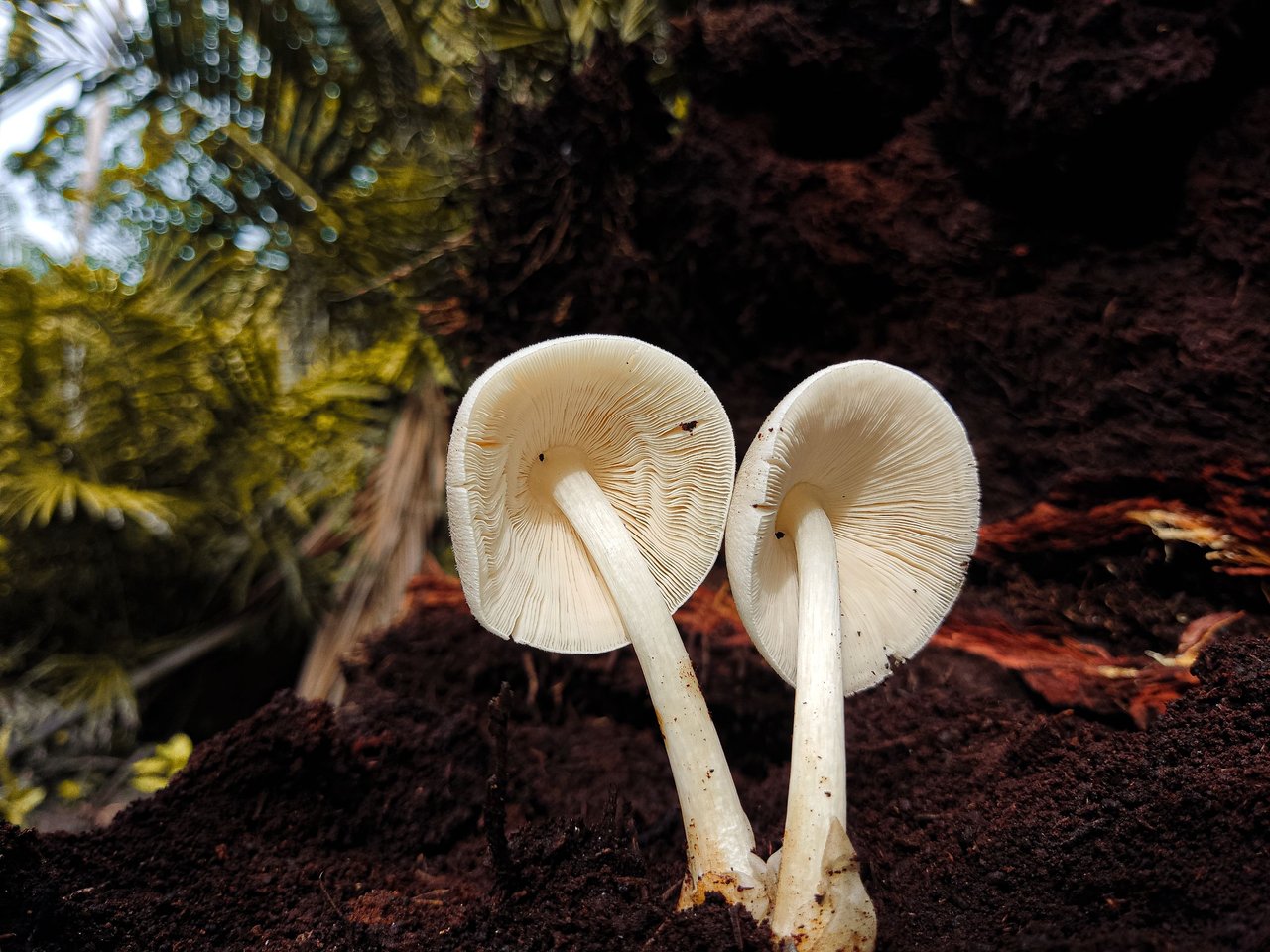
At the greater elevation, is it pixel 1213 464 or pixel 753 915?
pixel 1213 464

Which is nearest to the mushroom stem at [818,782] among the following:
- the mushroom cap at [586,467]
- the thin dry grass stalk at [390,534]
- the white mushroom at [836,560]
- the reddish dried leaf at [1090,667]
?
the white mushroom at [836,560]

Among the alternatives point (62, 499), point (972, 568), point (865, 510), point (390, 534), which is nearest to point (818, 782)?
point (865, 510)

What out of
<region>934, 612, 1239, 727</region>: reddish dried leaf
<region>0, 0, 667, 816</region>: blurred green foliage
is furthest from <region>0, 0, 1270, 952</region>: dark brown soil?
<region>0, 0, 667, 816</region>: blurred green foliage

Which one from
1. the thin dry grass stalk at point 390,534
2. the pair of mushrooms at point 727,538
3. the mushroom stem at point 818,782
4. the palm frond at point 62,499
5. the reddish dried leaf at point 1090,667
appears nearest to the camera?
the mushroom stem at point 818,782

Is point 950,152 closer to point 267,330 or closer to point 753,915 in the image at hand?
point 753,915

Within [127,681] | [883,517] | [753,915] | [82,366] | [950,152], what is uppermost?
[950,152]

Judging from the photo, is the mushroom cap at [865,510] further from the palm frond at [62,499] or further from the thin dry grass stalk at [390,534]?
the palm frond at [62,499]

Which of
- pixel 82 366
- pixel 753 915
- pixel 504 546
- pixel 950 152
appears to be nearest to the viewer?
pixel 753 915

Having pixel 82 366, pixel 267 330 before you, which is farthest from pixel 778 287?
pixel 82 366
